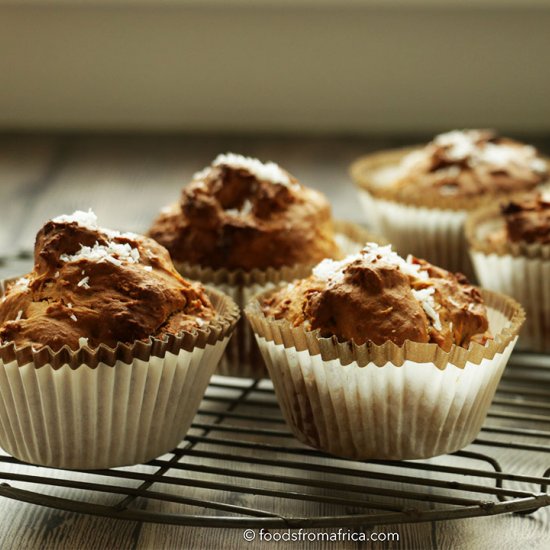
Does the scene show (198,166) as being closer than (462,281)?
No

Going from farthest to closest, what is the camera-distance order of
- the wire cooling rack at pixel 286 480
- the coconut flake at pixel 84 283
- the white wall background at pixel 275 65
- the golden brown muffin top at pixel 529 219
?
the white wall background at pixel 275 65 → the golden brown muffin top at pixel 529 219 → the coconut flake at pixel 84 283 → the wire cooling rack at pixel 286 480

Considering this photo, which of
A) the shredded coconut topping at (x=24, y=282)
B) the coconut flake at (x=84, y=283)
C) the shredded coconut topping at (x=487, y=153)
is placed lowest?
the shredded coconut topping at (x=487, y=153)

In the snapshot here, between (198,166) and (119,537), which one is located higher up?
(119,537)

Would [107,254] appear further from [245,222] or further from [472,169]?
[472,169]

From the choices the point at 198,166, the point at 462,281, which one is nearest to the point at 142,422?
the point at 462,281

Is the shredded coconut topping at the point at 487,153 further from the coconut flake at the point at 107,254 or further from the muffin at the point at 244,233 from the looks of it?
the coconut flake at the point at 107,254

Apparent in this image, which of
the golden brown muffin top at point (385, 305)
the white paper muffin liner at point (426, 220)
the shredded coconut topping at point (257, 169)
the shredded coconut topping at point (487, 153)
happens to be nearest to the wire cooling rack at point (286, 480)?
the golden brown muffin top at point (385, 305)

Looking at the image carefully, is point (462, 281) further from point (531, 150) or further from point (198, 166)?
point (198, 166)
